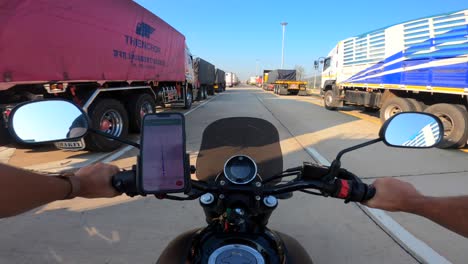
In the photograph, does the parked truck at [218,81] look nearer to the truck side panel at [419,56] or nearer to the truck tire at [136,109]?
the truck side panel at [419,56]

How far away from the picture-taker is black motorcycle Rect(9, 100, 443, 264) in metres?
1.25

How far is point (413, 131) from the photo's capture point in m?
1.62

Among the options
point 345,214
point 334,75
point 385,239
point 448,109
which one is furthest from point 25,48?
point 334,75

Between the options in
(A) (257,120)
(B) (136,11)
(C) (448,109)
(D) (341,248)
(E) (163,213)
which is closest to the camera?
(A) (257,120)

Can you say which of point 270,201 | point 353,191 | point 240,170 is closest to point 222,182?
point 240,170

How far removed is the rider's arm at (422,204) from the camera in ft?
3.89

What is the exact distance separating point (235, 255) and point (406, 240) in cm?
267

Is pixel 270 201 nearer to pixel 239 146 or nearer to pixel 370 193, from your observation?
pixel 370 193

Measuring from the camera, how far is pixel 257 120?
81.4 inches

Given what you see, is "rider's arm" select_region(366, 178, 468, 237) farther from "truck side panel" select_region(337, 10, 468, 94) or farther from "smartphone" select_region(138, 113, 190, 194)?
"truck side panel" select_region(337, 10, 468, 94)

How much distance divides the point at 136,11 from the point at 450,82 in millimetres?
8070

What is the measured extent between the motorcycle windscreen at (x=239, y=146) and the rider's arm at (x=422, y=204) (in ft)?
2.23

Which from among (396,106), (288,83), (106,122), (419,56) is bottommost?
(106,122)

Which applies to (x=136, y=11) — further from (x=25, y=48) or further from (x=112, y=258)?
(x=112, y=258)
